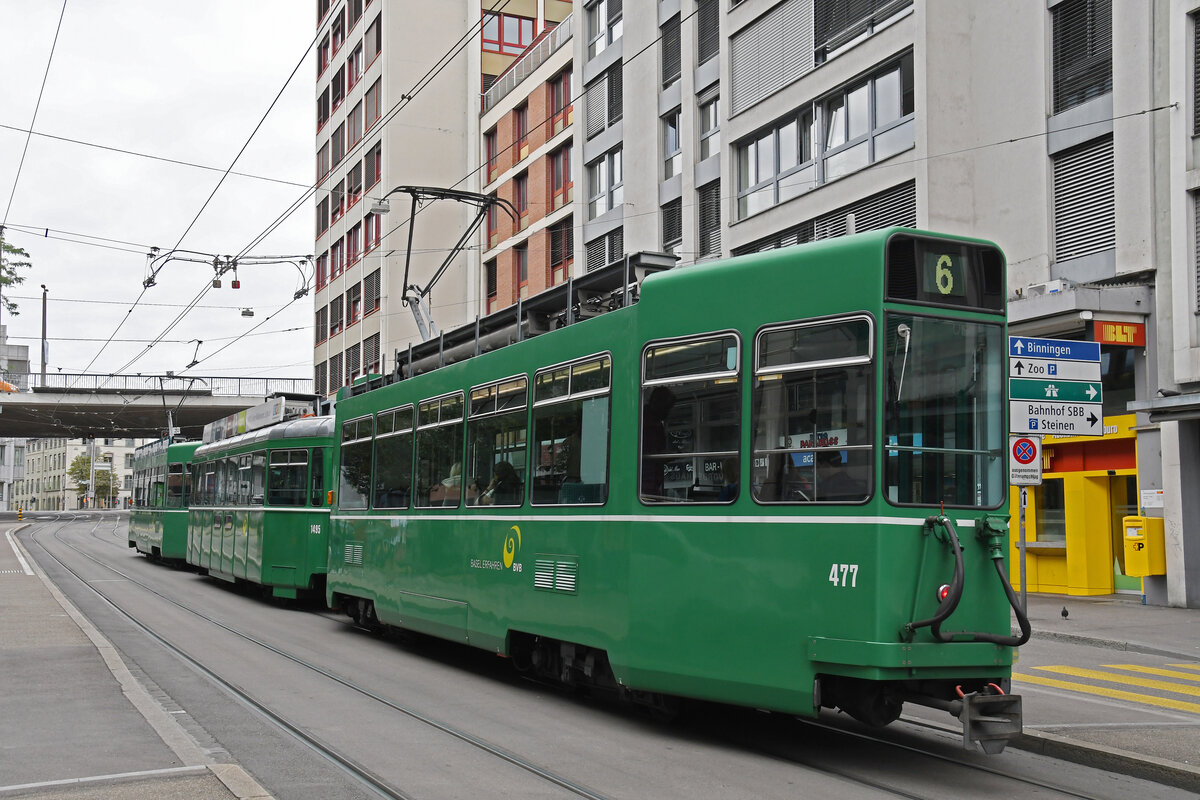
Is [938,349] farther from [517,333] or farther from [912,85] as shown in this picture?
[912,85]

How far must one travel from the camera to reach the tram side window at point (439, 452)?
1207 cm

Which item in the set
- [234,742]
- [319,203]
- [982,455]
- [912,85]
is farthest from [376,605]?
[319,203]

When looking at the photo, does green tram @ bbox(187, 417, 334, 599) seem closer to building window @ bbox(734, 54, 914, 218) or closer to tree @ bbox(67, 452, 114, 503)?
building window @ bbox(734, 54, 914, 218)

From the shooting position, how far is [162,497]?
31484 mm

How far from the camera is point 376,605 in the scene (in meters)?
14.1

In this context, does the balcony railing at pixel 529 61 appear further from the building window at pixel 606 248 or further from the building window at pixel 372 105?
the building window at pixel 372 105

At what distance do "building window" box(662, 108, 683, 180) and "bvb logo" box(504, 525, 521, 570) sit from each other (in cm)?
2136

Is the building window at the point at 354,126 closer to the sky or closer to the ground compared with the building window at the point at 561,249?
closer to the sky

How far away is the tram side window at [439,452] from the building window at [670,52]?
19.9 meters

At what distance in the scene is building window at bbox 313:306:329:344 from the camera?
60000 mm

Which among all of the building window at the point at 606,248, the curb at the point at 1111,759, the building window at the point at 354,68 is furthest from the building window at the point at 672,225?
the building window at the point at 354,68

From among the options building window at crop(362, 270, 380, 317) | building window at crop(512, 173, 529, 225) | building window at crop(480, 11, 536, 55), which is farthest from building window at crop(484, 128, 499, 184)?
building window at crop(362, 270, 380, 317)

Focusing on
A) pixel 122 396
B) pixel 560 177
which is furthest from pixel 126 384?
pixel 560 177

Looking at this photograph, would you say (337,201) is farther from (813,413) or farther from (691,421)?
(813,413)
